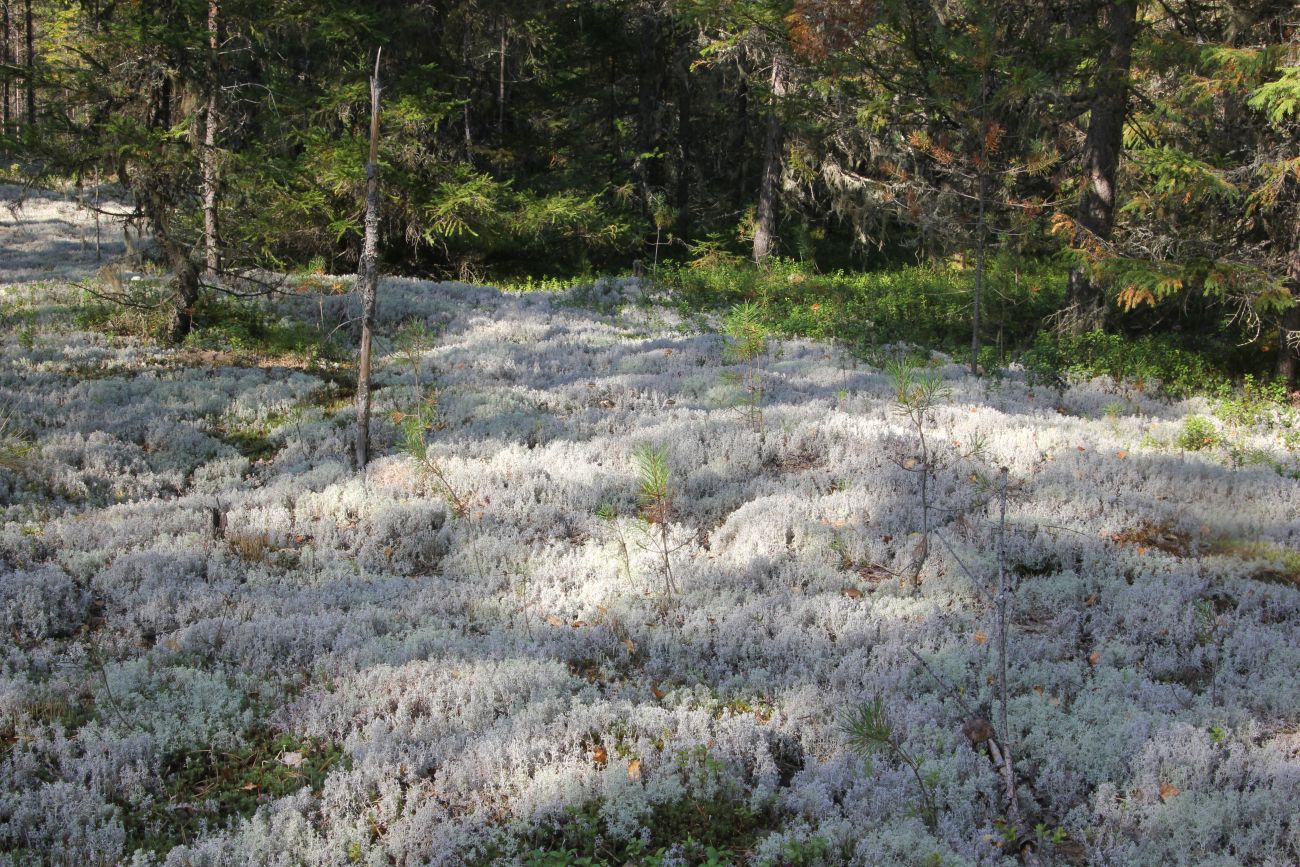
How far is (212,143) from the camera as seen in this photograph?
13.2 metres

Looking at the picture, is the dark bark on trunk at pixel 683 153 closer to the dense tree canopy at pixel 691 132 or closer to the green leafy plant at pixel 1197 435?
the dense tree canopy at pixel 691 132

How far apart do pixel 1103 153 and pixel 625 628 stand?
12.0 metres

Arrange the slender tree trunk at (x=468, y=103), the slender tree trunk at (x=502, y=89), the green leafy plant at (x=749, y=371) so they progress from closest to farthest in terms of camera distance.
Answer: the green leafy plant at (x=749, y=371) < the slender tree trunk at (x=468, y=103) < the slender tree trunk at (x=502, y=89)

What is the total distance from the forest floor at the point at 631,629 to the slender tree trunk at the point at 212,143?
3.88m

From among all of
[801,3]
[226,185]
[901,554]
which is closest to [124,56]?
[226,185]

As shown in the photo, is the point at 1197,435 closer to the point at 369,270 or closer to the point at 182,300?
the point at 369,270

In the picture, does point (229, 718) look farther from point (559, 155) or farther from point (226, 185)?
point (559, 155)

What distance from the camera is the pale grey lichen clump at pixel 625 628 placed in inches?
152

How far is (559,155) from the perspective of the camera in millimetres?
23844

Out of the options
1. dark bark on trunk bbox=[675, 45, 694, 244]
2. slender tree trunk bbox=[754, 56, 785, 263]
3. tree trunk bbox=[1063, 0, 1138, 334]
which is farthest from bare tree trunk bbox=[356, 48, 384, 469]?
dark bark on trunk bbox=[675, 45, 694, 244]

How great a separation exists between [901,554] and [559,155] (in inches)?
802

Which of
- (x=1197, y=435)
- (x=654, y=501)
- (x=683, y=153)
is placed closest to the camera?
(x=654, y=501)

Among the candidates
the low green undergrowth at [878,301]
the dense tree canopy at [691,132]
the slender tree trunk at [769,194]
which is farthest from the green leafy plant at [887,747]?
the slender tree trunk at [769,194]

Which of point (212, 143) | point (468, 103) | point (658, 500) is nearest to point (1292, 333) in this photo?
point (658, 500)
